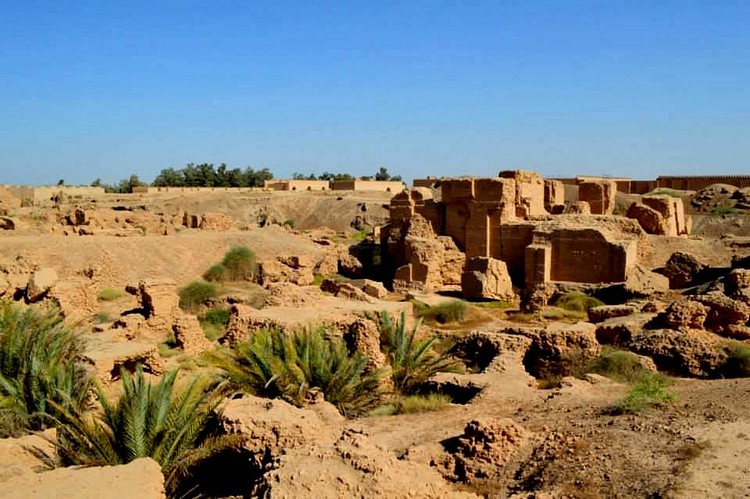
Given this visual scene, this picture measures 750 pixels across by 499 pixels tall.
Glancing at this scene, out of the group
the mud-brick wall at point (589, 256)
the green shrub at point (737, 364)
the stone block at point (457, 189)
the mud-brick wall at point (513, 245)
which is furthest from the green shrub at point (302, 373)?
the stone block at point (457, 189)

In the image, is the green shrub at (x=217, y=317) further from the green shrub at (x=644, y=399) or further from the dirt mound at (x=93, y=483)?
the green shrub at (x=644, y=399)

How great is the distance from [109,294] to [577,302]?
11439mm

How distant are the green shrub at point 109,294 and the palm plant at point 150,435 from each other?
10.6 meters

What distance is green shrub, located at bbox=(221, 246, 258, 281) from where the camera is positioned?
2106 centimetres

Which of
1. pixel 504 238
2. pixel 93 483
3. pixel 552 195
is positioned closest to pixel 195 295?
pixel 504 238

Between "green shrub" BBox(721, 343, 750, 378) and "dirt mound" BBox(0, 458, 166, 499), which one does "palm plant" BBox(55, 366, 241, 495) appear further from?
"green shrub" BBox(721, 343, 750, 378)

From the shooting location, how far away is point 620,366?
8680mm

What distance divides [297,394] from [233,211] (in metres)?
35.6

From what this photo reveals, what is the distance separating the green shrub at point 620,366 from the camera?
844 cm

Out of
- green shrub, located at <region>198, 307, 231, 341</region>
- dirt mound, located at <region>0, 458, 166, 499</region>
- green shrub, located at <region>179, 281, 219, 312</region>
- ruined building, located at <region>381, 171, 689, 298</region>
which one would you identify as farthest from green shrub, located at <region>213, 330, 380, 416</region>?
ruined building, located at <region>381, 171, 689, 298</region>

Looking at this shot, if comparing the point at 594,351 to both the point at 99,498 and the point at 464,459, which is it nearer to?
the point at 464,459

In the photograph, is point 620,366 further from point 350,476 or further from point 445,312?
point 445,312

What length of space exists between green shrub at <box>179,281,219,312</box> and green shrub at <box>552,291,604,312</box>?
883 centimetres

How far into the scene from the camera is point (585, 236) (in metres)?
17.7
